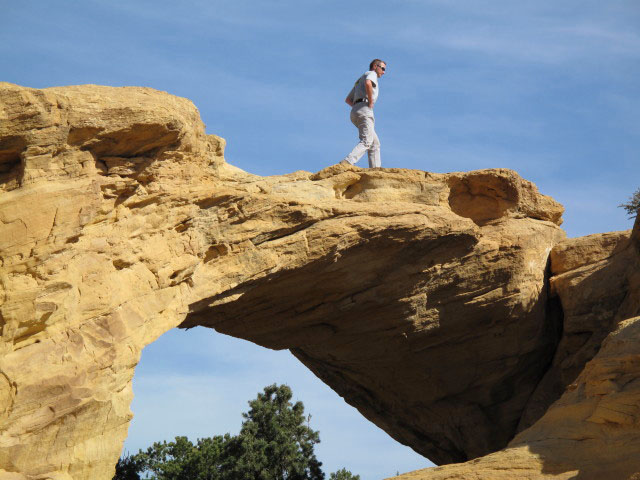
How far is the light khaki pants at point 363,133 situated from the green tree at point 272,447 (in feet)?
35.2

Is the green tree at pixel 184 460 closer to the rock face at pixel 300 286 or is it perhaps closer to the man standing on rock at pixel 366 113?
the rock face at pixel 300 286

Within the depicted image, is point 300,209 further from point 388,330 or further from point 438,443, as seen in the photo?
point 438,443

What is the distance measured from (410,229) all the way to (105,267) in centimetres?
604

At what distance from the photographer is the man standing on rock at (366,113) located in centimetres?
1903

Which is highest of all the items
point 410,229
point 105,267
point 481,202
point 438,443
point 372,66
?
point 372,66

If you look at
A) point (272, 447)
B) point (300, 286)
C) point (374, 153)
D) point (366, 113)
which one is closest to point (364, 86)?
point (366, 113)

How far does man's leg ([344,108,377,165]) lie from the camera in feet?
62.5

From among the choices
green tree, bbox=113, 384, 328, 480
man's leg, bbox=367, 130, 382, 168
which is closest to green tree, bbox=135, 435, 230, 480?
green tree, bbox=113, 384, 328, 480

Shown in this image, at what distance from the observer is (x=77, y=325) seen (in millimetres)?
15070

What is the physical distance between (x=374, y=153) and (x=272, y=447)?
10.9 metres

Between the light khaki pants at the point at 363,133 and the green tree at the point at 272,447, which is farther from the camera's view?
the green tree at the point at 272,447

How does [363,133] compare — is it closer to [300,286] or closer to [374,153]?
[374,153]

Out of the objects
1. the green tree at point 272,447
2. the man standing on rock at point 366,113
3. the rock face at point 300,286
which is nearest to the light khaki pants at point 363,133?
the man standing on rock at point 366,113

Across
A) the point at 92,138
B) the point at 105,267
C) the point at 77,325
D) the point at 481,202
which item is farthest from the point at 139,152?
the point at 481,202
